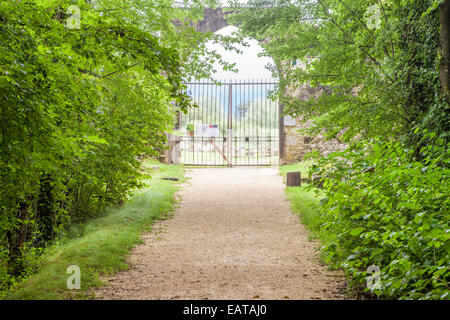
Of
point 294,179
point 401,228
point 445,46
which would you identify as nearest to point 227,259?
point 401,228

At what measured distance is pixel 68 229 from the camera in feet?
19.7

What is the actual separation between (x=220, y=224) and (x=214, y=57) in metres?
3.31

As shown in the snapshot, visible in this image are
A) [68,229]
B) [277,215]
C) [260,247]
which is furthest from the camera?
[277,215]

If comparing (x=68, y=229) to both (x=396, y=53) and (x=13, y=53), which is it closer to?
(x=13, y=53)

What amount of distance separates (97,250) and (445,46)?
16.4ft

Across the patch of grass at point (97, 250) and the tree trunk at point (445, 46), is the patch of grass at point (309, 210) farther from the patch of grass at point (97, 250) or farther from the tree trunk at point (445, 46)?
the patch of grass at point (97, 250)

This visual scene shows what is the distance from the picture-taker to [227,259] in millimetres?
4738

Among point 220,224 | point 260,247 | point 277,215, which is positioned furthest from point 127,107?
point 277,215

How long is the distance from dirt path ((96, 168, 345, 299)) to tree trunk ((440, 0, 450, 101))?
8.82 feet

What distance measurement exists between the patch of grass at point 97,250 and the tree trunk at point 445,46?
449 centimetres

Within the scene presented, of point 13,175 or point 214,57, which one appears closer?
point 13,175

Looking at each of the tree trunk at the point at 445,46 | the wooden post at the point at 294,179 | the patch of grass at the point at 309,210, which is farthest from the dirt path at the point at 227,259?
the tree trunk at the point at 445,46

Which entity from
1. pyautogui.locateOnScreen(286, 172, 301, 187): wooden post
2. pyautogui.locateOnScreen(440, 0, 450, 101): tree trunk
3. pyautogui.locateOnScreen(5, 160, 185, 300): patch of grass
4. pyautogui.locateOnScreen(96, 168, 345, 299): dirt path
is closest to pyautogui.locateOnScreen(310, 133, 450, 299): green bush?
pyautogui.locateOnScreen(96, 168, 345, 299): dirt path

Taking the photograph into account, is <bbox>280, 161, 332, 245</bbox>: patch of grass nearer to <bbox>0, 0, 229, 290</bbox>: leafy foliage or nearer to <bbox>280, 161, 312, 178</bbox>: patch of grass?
<bbox>0, 0, 229, 290</bbox>: leafy foliage
